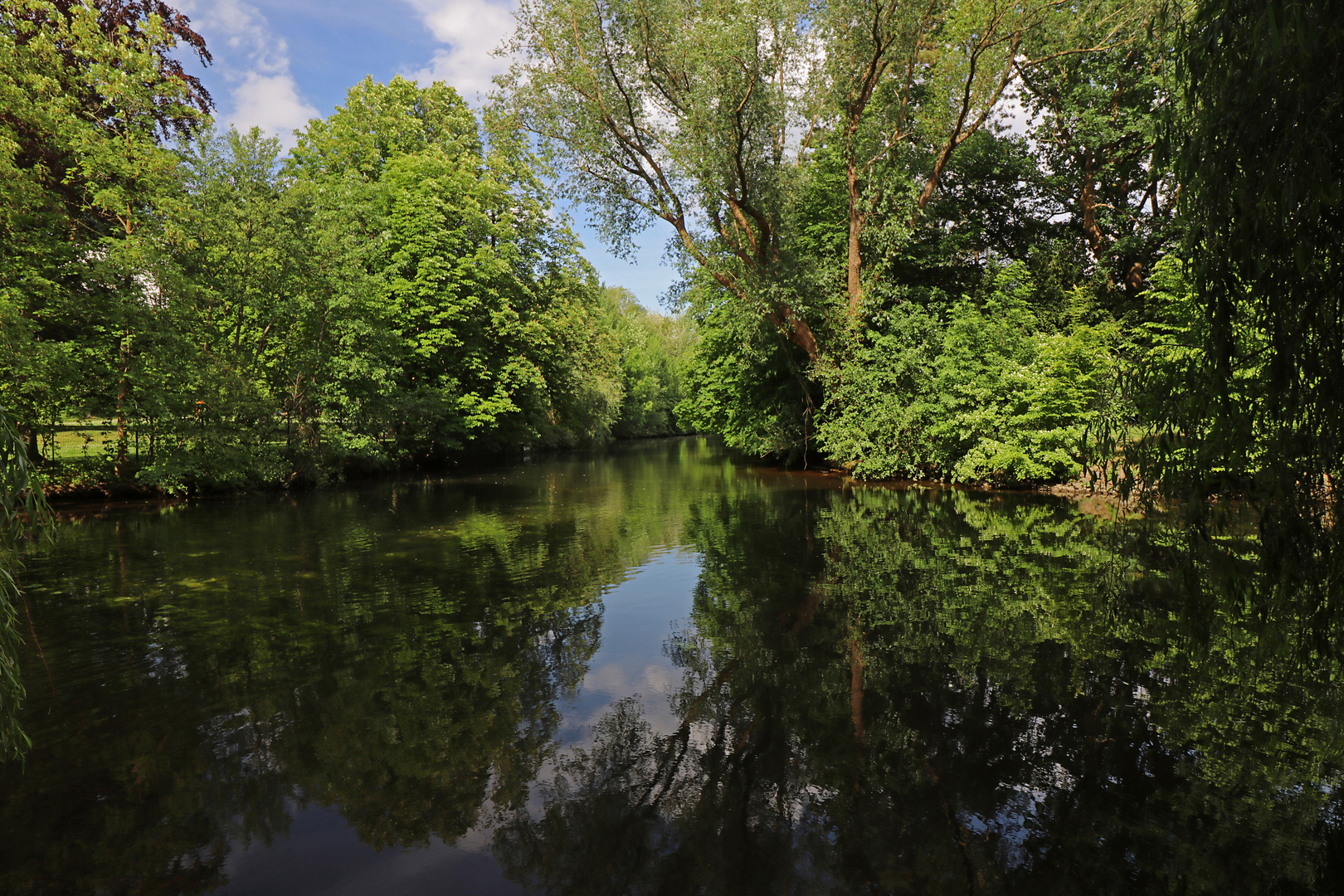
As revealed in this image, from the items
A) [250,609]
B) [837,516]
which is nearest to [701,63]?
[837,516]

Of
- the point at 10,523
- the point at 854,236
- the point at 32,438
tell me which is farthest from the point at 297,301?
the point at 10,523

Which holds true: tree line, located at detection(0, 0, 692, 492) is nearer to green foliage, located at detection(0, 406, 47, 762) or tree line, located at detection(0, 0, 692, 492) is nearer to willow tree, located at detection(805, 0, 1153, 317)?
green foliage, located at detection(0, 406, 47, 762)

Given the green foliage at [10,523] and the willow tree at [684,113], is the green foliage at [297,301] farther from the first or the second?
the green foliage at [10,523]

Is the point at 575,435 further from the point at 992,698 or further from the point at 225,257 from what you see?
the point at 992,698

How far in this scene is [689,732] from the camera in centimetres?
513

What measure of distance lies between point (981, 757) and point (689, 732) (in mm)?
2008

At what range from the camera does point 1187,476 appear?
3.89m

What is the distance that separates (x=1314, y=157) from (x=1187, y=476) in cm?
175

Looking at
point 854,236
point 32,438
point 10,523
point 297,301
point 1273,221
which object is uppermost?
point 854,236

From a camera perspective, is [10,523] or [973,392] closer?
[10,523]

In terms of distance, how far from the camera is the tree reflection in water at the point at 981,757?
349 centimetres

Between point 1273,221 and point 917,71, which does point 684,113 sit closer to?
point 917,71

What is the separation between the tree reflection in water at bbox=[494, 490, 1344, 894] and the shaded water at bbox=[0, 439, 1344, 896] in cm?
2

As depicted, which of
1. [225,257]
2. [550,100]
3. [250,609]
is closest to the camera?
[250,609]
